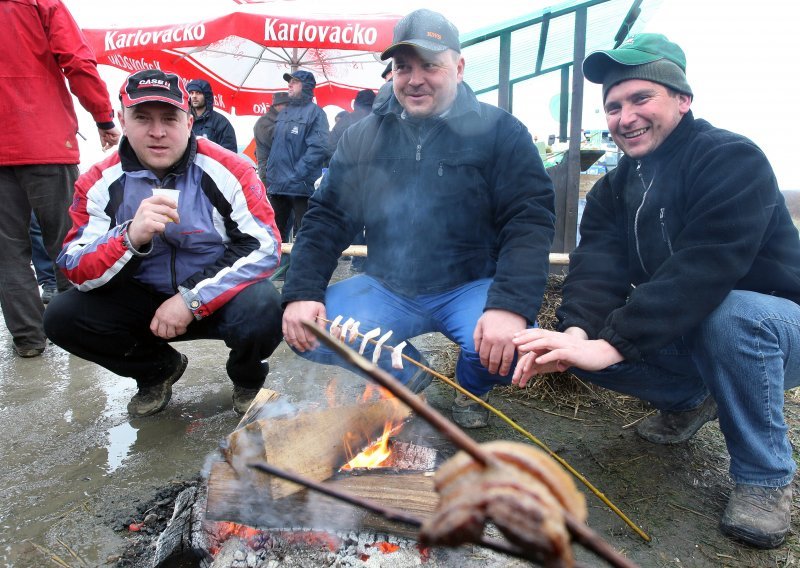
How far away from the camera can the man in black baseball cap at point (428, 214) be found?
264 centimetres

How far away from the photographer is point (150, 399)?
3.15 metres

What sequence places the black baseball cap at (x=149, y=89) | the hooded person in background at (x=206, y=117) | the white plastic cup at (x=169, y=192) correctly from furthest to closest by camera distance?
the hooded person in background at (x=206, y=117), the white plastic cup at (x=169, y=192), the black baseball cap at (x=149, y=89)

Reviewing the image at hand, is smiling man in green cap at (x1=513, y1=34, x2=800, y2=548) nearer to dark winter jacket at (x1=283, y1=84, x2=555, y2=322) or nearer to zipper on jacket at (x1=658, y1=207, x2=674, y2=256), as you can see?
zipper on jacket at (x1=658, y1=207, x2=674, y2=256)

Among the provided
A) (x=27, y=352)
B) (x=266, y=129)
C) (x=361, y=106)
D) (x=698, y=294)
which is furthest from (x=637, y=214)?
(x=266, y=129)

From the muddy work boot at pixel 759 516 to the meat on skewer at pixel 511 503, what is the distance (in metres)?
2.00

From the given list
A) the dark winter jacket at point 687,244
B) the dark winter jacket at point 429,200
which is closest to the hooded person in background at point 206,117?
the dark winter jacket at point 429,200

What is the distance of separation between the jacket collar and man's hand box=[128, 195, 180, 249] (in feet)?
0.98

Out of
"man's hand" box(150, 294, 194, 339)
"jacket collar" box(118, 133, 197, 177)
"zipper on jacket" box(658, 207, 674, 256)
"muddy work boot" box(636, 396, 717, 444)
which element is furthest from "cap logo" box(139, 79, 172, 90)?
"muddy work boot" box(636, 396, 717, 444)

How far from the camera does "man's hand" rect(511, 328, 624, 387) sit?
2020 millimetres

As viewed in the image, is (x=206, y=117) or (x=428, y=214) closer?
(x=428, y=214)

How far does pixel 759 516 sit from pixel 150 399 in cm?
327

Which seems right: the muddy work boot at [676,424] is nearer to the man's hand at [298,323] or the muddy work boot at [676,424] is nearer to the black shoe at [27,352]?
the man's hand at [298,323]

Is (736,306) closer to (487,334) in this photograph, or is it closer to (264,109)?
(487,334)

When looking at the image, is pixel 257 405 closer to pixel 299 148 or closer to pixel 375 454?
pixel 375 454
